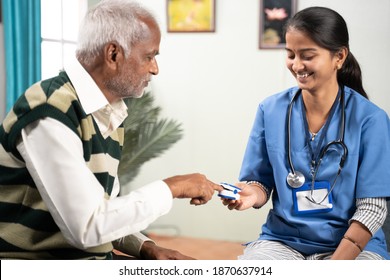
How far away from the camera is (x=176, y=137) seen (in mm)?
3324

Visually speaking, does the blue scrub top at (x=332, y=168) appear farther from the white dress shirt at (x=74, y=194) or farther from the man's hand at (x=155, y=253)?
the white dress shirt at (x=74, y=194)

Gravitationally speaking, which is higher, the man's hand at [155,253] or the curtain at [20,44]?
the curtain at [20,44]

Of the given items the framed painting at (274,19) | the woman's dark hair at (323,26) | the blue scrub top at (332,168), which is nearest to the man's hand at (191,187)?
the blue scrub top at (332,168)

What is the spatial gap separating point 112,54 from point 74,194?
0.34 metres

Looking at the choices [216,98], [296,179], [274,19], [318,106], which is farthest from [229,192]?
[216,98]

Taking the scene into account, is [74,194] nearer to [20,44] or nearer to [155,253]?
[155,253]

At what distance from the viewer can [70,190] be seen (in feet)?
3.26

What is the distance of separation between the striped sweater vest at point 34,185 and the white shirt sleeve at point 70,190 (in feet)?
0.13

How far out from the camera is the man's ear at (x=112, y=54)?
1161mm

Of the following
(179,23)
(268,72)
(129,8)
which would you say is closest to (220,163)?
(268,72)

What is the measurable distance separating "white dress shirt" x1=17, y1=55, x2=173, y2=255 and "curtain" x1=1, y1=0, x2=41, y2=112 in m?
1.23

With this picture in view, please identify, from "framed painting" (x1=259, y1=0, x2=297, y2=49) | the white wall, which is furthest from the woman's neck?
the white wall

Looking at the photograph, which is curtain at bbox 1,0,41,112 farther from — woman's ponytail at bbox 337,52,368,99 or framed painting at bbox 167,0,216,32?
A: woman's ponytail at bbox 337,52,368,99

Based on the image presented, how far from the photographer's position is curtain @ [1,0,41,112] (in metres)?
2.17
